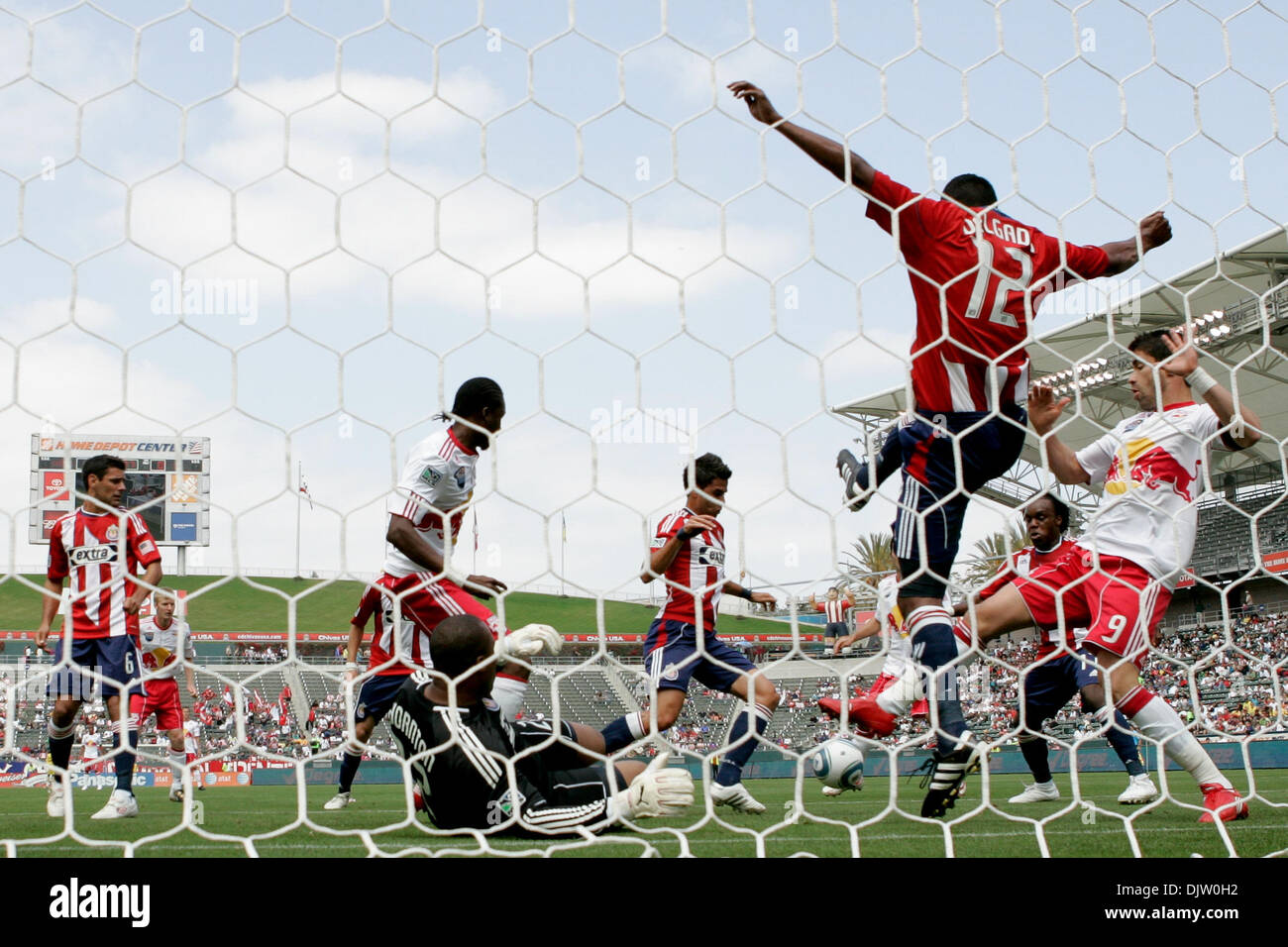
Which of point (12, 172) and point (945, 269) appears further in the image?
point (945, 269)

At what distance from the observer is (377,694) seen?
5.59 m

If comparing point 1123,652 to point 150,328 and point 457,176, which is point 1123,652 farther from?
point 150,328

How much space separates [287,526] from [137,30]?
141 cm

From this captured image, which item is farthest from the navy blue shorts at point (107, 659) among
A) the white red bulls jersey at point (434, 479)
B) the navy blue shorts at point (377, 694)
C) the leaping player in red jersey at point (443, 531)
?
the white red bulls jersey at point (434, 479)

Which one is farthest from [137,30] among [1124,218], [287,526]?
[1124,218]

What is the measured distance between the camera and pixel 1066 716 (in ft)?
64.6

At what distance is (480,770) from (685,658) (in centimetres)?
224

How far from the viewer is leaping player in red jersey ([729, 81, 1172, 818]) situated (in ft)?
11.3

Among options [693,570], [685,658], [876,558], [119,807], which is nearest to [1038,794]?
[685,658]

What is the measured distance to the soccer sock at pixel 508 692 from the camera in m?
5.10

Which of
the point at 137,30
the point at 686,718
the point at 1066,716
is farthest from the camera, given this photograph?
the point at 686,718

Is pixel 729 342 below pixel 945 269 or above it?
below

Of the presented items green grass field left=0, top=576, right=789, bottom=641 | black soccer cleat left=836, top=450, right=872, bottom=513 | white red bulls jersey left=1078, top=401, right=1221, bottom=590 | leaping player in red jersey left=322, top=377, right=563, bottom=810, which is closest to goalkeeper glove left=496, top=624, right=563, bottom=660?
leaping player in red jersey left=322, top=377, right=563, bottom=810

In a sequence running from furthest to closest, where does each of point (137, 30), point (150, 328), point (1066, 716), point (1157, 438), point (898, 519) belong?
1. point (1066, 716)
2. point (1157, 438)
3. point (898, 519)
4. point (137, 30)
5. point (150, 328)
